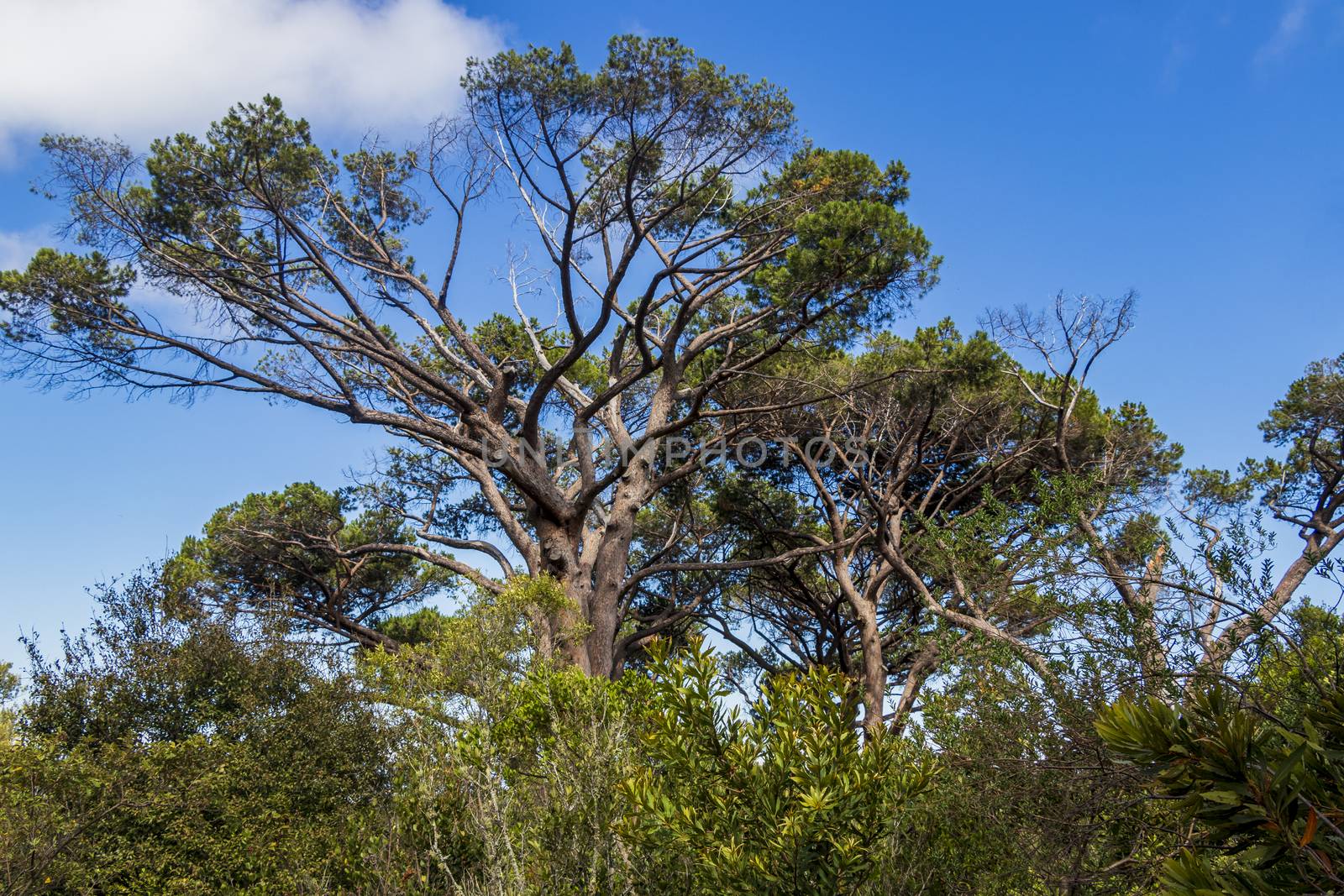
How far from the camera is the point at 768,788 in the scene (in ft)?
16.9

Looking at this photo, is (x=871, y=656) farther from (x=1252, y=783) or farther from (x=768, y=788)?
(x=1252, y=783)

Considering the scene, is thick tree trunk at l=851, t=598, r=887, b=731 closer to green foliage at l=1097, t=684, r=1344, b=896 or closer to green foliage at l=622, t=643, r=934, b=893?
green foliage at l=622, t=643, r=934, b=893

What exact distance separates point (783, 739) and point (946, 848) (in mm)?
2005

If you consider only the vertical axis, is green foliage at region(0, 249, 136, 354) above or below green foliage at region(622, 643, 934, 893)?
above

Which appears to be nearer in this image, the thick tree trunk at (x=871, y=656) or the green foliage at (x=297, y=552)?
the thick tree trunk at (x=871, y=656)

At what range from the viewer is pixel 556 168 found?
1347 centimetres

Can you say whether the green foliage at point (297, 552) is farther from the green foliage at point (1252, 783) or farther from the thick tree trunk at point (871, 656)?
the green foliage at point (1252, 783)

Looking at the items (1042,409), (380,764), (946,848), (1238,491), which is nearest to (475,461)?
(380,764)

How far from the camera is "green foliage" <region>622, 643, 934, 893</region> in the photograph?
493 cm

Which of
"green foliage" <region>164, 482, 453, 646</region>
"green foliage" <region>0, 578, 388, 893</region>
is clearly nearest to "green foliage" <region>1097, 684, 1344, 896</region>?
"green foliage" <region>0, 578, 388, 893</region>

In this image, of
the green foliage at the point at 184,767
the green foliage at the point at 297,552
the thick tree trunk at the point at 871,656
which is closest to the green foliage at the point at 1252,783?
the green foliage at the point at 184,767

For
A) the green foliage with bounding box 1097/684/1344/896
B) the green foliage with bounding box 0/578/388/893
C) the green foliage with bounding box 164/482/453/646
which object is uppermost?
the green foliage with bounding box 164/482/453/646

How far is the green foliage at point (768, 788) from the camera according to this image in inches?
194

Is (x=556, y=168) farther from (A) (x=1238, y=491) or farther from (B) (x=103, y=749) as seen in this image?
(A) (x=1238, y=491)
